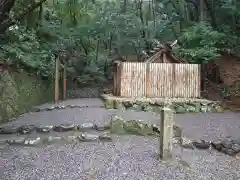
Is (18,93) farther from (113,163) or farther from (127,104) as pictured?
(113,163)

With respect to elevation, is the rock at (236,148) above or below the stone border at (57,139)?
below

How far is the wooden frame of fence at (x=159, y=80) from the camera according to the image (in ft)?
44.6

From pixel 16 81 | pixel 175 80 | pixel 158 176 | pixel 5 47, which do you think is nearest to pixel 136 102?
pixel 175 80

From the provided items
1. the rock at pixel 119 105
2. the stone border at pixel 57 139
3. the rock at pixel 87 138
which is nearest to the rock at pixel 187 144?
the stone border at pixel 57 139

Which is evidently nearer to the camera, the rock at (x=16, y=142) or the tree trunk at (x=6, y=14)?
the tree trunk at (x=6, y=14)

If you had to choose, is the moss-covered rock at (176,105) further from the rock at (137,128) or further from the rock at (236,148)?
the rock at (236,148)

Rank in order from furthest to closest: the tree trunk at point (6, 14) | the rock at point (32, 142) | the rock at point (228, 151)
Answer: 1. the rock at point (32, 142)
2. the rock at point (228, 151)
3. the tree trunk at point (6, 14)

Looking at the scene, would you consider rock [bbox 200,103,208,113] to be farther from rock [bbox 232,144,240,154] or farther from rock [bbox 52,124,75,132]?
rock [bbox 52,124,75,132]

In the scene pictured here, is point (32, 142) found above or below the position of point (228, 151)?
above

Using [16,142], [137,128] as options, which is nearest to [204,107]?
[137,128]

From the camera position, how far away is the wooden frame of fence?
535 inches

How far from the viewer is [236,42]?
14.9m

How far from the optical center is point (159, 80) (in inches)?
540

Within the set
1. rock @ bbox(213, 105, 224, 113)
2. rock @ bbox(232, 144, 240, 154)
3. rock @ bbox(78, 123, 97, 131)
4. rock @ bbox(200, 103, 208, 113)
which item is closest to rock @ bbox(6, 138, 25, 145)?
rock @ bbox(78, 123, 97, 131)
